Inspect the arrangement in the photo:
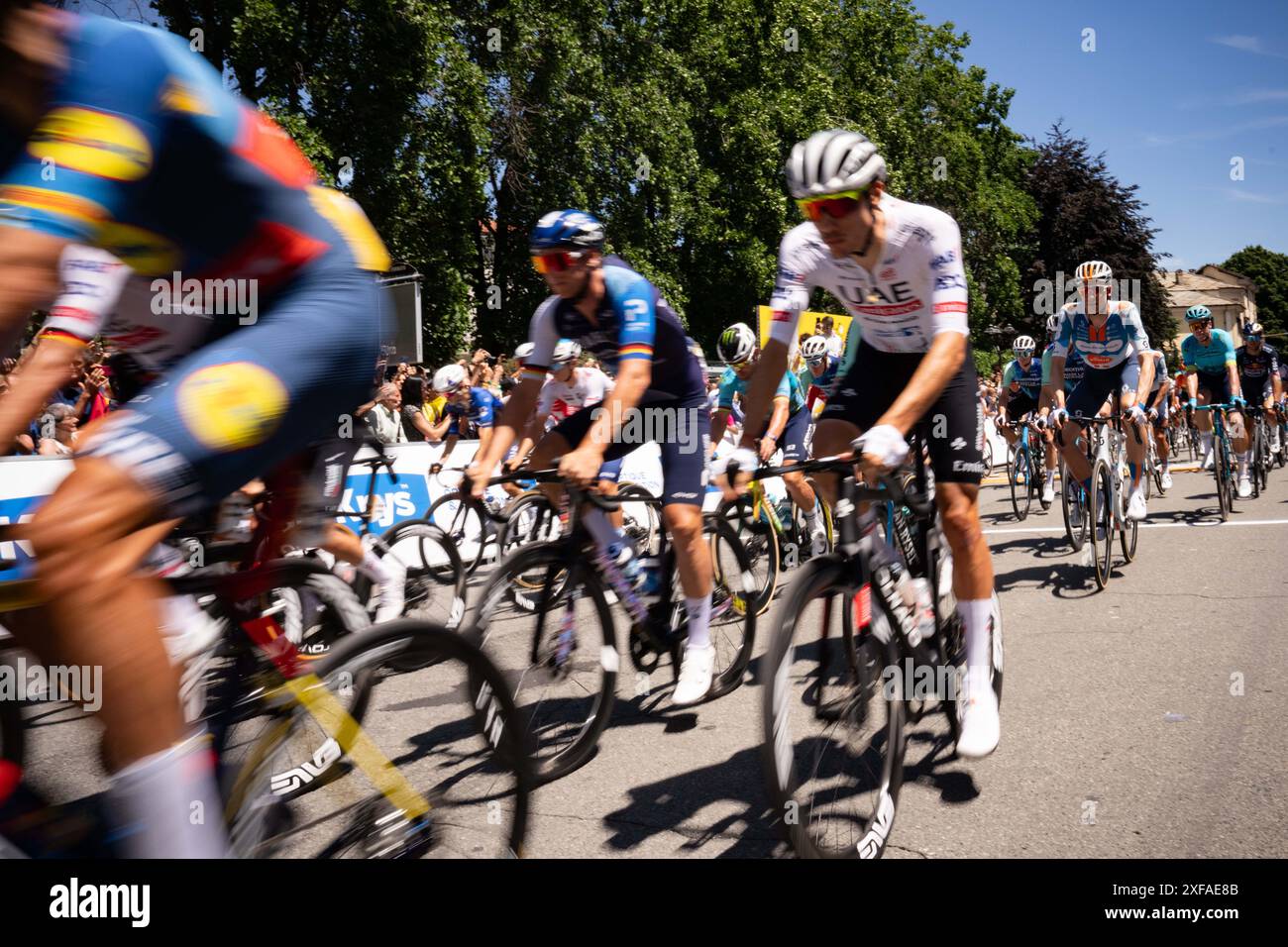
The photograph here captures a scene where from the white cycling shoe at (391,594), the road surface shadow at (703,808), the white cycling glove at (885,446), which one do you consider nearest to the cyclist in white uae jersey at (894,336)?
the white cycling glove at (885,446)

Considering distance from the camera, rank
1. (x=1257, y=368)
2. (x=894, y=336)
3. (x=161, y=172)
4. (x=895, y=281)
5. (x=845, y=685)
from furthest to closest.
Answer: (x=1257, y=368) < (x=894, y=336) < (x=895, y=281) < (x=845, y=685) < (x=161, y=172)

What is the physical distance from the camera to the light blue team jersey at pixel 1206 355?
1190 centimetres

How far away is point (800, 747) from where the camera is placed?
9.00 feet

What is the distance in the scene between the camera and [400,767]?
228 centimetres

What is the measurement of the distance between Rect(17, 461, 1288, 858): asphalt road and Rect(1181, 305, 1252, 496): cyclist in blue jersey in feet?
18.0

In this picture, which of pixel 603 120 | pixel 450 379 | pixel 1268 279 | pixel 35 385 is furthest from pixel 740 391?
pixel 1268 279

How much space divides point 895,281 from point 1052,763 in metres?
1.95

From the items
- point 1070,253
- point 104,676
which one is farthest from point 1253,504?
point 1070,253

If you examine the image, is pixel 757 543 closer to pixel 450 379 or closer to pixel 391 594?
pixel 391 594

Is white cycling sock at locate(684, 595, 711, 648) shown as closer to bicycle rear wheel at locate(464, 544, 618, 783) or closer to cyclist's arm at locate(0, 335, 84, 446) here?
bicycle rear wheel at locate(464, 544, 618, 783)

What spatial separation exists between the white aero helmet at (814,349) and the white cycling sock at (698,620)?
617cm

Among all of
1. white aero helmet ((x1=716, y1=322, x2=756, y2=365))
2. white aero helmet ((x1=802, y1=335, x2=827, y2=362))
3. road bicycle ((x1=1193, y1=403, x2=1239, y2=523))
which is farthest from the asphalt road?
road bicycle ((x1=1193, y1=403, x2=1239, y2=523))

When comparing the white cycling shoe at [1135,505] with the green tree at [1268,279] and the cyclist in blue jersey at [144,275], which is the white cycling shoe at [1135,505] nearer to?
the cyclist in blue jersey at [144,275]
